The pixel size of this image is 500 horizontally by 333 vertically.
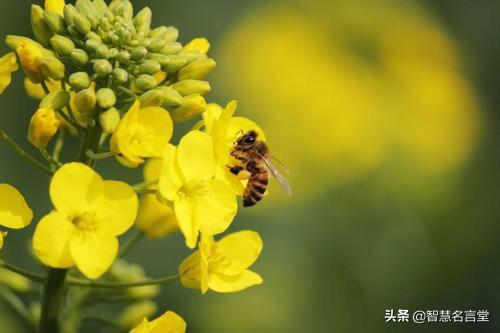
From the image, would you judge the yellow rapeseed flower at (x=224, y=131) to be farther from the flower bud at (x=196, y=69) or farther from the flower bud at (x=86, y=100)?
the flower bud at (x=86, y=100)

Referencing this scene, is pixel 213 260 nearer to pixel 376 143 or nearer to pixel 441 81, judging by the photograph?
pixel 376 143

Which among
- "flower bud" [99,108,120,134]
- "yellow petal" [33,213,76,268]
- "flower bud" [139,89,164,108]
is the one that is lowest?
"yellow petal" [33,213,76,268]

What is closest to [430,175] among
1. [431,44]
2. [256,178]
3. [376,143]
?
[376,143]

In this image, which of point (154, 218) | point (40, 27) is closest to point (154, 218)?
point (154, 218)

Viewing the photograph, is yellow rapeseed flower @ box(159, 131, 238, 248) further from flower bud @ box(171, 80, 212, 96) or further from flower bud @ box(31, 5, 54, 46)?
flower bud @ box(31, 5, 54, 46)

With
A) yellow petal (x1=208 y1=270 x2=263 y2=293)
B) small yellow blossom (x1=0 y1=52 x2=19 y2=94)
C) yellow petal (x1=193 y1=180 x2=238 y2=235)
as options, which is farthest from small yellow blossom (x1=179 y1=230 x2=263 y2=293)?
small yellow blossom (x1=0 y1=52 x2=19 y2=94)

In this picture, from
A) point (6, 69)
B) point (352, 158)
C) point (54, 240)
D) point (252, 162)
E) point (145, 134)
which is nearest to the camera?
point (54, 240)

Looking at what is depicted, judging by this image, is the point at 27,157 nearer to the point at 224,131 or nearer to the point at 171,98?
the point at 171,98
